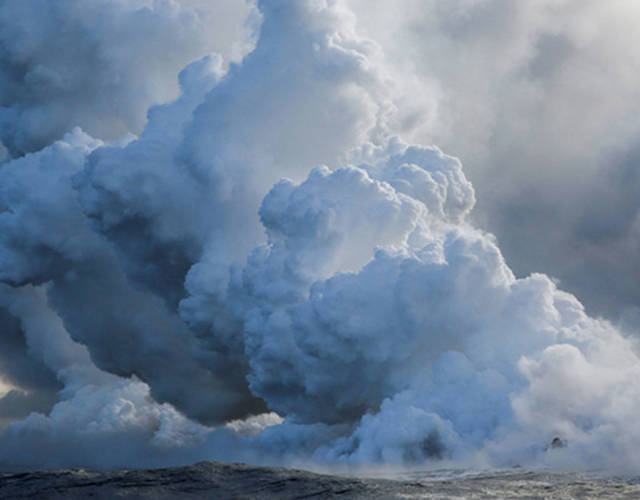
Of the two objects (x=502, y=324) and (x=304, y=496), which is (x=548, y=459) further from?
(x=304, y=496)

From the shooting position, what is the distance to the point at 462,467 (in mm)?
57844

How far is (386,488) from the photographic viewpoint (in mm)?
31062

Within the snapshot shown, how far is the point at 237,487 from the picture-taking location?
30.0 meters

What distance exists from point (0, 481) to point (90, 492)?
6235mm

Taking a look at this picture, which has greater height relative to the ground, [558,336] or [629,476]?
[558,336]

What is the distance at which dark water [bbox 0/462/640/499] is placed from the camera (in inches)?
1091

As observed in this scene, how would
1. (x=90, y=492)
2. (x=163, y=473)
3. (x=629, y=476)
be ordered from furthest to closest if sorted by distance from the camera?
1. (x=629, y=476)
2. (x=163, y=473)
3. (x=90, y=492)

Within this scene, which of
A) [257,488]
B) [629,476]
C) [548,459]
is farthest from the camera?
[548,459]

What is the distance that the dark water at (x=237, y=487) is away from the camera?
27719 millimetres

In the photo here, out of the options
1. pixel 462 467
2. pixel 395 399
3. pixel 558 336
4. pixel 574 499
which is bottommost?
pixel 574 499

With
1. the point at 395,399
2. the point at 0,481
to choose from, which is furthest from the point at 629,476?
the point at 395,399

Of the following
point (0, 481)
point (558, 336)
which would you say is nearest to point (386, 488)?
point (0, 481)

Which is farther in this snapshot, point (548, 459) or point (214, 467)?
point (548, 459)

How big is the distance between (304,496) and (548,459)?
110ft
